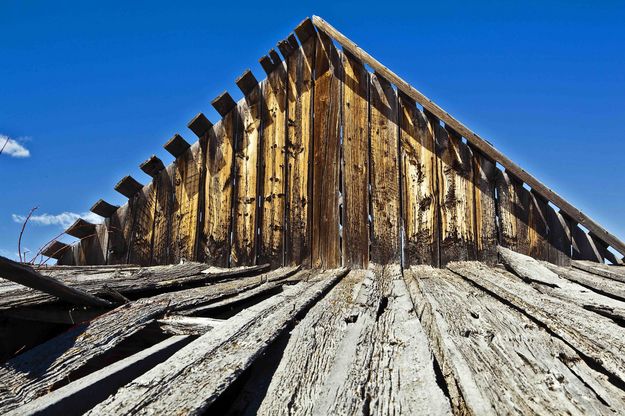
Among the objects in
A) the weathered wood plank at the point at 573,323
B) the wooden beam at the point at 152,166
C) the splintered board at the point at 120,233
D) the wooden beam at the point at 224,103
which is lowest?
the weathered wood plank at the point at 573,323

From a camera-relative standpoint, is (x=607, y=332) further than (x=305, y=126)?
No

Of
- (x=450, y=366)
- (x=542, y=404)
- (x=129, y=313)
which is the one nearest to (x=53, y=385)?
(x=129, y=313)

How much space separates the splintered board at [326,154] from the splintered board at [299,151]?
0.08 metres

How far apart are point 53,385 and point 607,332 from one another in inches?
96.5

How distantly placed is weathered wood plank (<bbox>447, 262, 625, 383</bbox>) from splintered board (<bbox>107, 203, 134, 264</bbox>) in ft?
14.9

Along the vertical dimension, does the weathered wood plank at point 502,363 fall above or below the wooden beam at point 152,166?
below

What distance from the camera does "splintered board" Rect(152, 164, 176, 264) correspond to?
6.19m

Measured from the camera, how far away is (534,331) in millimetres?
2480

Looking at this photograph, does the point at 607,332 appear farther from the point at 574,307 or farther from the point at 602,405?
the point at 602,405

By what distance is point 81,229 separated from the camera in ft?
21.5

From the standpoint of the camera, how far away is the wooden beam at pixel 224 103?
6176 mm

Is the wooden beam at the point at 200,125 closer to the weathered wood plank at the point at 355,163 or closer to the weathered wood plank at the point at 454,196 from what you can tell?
the weathered wood plank at the point at 355,163

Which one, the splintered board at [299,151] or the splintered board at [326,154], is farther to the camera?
the splintered board at [299,151]

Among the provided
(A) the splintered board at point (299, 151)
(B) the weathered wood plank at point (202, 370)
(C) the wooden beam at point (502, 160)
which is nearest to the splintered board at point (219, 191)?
(A) the splintered board at point (299, 151)
